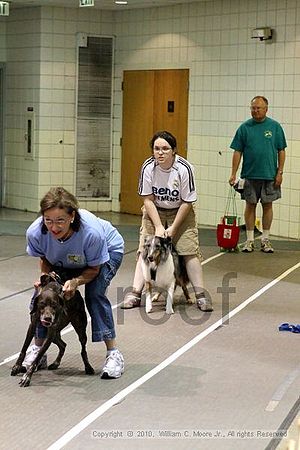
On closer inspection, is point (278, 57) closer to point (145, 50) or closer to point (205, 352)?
point (145, 50)

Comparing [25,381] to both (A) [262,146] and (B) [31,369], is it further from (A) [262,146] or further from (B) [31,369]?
(A) [262,146]

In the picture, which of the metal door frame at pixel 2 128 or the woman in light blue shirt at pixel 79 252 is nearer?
the woman in light blue shirt at pixel 79 252

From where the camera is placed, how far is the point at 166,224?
7117mm

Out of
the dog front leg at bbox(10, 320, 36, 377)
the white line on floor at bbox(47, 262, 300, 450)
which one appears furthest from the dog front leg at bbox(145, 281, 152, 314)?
the dog front leg at bbox(10, 320, 36, 377)

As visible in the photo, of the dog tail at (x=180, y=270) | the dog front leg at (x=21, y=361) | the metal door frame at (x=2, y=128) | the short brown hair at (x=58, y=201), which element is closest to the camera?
the short brown hair at (x=58, y=201)

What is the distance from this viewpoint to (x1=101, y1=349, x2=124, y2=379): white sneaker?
17.3 feet

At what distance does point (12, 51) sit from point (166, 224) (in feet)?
22.1

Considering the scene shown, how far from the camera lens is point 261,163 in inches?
381

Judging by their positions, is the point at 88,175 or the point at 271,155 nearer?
the point at 271,155

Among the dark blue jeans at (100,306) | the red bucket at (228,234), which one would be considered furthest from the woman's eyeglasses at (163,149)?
the red bucket at (228,234)

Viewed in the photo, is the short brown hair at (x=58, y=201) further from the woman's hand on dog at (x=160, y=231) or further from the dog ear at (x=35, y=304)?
the woman's hand on dog at (x=160, y=231)

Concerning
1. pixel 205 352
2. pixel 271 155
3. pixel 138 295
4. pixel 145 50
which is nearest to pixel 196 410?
pixel 205 352

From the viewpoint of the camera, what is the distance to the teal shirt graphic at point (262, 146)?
968cm

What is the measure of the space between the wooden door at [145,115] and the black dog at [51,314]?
727cm
